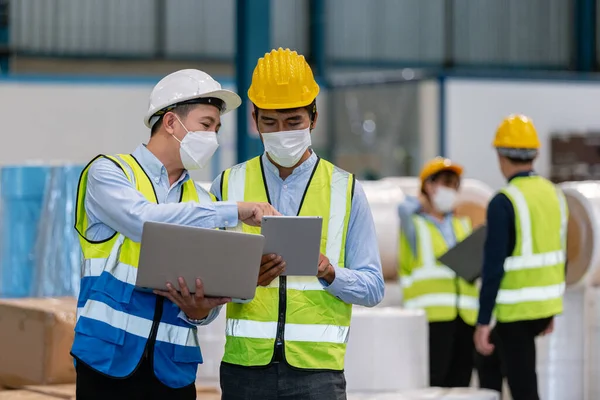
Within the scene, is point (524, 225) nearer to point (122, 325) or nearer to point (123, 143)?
point (122, 325)

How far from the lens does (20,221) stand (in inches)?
224

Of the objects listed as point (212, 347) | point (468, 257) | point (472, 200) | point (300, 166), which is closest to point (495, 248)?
point (212, 347)

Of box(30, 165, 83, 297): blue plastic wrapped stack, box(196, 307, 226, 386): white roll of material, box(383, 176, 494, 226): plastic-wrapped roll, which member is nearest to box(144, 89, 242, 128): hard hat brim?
box(196, 307, 226, 386): white roll of material

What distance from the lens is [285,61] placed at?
121 inches

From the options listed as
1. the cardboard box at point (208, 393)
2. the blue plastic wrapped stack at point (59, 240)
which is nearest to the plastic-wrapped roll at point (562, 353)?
the cardboard box at point (208, 393)

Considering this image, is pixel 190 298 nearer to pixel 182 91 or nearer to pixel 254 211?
pixel 254 211

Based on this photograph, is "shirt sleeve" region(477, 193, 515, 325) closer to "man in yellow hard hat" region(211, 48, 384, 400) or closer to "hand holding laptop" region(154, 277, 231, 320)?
"man in yellow hard hat" region(211, 48, 384, 400)

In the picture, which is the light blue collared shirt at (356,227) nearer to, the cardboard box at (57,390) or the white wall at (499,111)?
the cardboard box at (57,390)

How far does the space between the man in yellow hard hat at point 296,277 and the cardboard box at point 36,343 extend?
172 cm

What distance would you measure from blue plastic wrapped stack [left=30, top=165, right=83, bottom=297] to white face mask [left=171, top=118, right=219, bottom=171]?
8.55ft

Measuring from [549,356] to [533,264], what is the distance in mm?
1495

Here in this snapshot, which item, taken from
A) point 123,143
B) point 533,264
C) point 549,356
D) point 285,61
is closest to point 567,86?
point 123,143

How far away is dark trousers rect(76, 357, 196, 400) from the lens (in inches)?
114

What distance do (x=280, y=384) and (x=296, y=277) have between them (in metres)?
0.29
